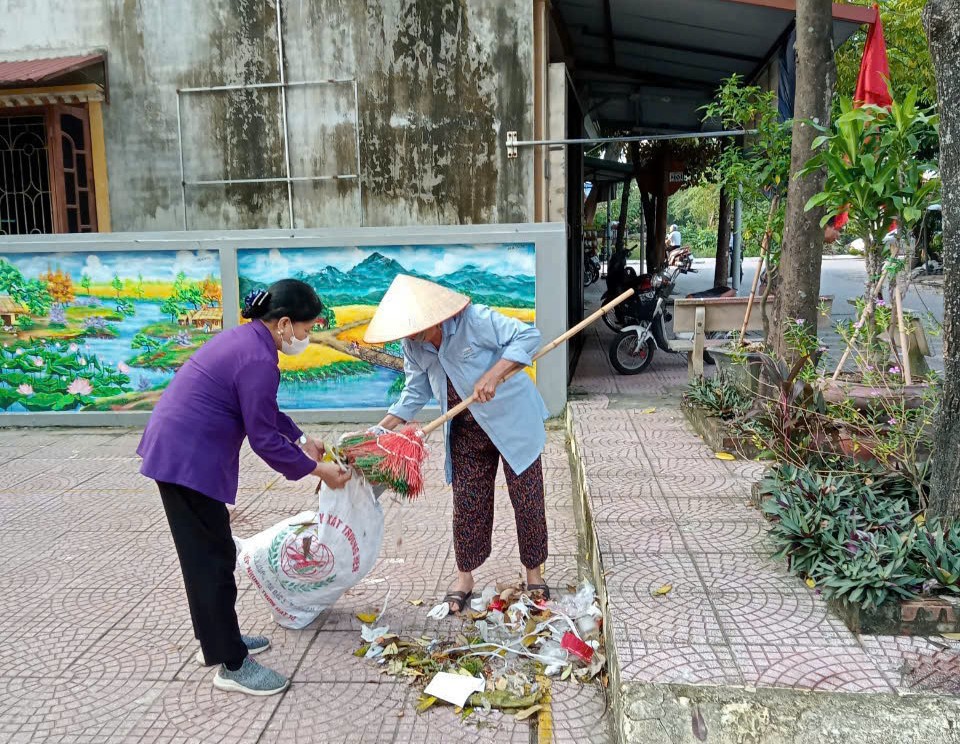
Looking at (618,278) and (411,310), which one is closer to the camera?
(411,310)

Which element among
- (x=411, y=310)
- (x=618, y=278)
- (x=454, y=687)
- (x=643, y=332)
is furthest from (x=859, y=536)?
(x=618, y=278)

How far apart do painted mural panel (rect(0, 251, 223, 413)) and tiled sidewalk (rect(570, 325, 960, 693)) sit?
14.0 feet

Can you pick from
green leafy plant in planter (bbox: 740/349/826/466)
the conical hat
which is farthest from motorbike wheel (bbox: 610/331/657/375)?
the conical hat

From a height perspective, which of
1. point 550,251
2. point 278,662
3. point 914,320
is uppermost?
point 550,251

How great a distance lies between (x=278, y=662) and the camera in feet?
11.5

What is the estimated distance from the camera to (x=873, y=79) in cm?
634

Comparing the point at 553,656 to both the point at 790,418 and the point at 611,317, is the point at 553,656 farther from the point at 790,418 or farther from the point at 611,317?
the point at 611,317

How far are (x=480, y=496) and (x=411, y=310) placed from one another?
0.95 metres

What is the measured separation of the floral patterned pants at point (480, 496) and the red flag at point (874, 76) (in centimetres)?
408

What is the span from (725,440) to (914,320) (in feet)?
4.36

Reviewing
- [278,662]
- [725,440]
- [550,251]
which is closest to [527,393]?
[278,662]

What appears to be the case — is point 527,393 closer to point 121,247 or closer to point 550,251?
point 550,251

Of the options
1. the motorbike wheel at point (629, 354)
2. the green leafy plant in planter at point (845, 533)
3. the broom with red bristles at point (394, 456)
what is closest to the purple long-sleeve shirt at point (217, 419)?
the broom with red bristles at point (394, 456)

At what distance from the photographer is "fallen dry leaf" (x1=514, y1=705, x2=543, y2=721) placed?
3090 millimetres
